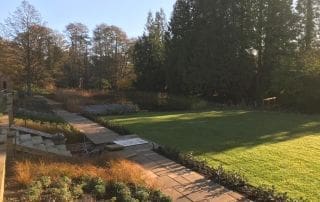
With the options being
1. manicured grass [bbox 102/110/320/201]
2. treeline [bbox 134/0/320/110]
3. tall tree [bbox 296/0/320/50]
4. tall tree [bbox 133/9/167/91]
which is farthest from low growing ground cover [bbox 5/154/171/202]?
tall tree [bbox 133/9/167/91]

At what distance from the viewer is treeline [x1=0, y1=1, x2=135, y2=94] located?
2942 cm

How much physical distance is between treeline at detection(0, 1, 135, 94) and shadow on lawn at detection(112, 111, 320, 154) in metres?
17.3

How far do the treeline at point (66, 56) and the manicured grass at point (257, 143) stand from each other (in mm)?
17388

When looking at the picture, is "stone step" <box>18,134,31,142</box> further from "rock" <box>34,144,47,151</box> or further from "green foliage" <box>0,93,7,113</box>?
"green foliage" <box>0,93,7,113</box>

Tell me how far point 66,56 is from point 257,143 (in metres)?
31.2

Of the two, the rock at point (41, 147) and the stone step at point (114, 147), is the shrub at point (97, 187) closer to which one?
the rock at point (41, 147)

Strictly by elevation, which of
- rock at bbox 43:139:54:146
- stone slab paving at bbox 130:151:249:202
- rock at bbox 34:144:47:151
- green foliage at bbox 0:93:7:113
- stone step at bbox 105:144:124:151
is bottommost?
stone slab paving at bbox 130:151:249:202

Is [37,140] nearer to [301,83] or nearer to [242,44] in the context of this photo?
[301,83]

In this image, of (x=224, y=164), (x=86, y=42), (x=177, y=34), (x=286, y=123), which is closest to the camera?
(x=224, y=164)

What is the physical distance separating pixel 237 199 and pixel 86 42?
47.8 meters

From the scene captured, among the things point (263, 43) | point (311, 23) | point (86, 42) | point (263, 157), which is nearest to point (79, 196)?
point (263, 157)

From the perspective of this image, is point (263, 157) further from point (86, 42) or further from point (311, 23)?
point (86, 42)

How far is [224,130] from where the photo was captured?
1269 centimetres

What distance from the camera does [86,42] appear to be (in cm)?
5194
